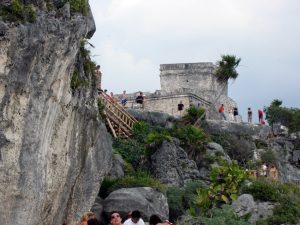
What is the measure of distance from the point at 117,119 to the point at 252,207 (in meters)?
12.4

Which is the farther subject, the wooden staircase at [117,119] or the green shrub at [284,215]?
the wooden staircase at [117,119]

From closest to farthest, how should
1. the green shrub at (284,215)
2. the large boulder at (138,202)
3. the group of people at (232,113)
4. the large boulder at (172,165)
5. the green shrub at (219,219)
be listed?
the green shrub at (219,219) → the large boulder at (138,202) → the green shrub at (284,215) → the large boulder at (172,165) → the group of people at (232,113)

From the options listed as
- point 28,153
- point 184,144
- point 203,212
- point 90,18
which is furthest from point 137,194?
point 184,144

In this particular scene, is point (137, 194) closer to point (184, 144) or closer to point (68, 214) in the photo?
point (68, 214)

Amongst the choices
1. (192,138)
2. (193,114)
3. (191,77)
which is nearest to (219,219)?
(192,138)

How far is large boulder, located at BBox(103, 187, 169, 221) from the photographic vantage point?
2131 centimetres

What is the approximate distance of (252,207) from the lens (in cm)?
2470

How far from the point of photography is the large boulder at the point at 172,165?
30.0 meters

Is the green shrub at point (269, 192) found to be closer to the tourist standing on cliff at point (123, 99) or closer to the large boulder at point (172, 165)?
the large boulder at point (172, 165)

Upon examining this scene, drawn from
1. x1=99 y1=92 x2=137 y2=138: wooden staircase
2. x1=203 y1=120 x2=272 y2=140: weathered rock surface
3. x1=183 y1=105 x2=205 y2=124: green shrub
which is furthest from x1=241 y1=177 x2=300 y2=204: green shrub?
x1=203 y1=120 x2=272 y2=140: weathered rock surface

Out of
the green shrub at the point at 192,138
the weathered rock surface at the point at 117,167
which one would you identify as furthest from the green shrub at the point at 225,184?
the green shrub at the point at 192,138

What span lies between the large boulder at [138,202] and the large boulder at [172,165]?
6067mm

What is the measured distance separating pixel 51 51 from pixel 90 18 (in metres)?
4.10

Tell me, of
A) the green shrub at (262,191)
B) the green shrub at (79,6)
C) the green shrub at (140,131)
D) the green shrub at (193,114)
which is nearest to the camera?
the green shrub at (79,6)
